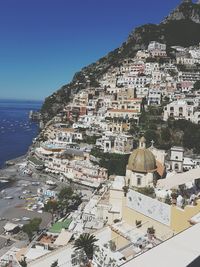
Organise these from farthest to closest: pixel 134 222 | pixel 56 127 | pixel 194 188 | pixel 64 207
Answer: pixel 56 127 < pixel 64 207 < pixel 194 188 < pixel 134 222

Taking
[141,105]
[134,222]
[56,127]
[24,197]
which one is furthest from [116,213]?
[56,127]

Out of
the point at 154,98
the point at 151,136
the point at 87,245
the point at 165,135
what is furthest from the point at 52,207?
the point at 154,98

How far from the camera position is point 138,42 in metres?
112

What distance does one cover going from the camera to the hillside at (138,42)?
350ft

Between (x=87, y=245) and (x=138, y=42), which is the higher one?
(x=138, y=42)

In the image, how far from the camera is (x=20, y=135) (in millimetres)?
98875

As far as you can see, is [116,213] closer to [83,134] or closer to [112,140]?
[112,140]

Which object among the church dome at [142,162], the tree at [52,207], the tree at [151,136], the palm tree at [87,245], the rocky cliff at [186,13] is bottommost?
the tree at [52,207]

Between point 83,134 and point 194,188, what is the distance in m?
45.1

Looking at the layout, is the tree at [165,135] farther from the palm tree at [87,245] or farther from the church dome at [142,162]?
the palm tree at [87,245]

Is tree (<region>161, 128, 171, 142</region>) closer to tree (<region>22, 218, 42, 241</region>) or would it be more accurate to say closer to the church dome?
the church dome

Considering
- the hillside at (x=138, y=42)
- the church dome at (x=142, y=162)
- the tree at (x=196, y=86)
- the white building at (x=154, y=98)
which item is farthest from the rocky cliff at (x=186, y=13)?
the church dome at (x=142, y=162)

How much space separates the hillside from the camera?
10669 cm

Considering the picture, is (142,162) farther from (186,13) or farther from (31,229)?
(186,13)
